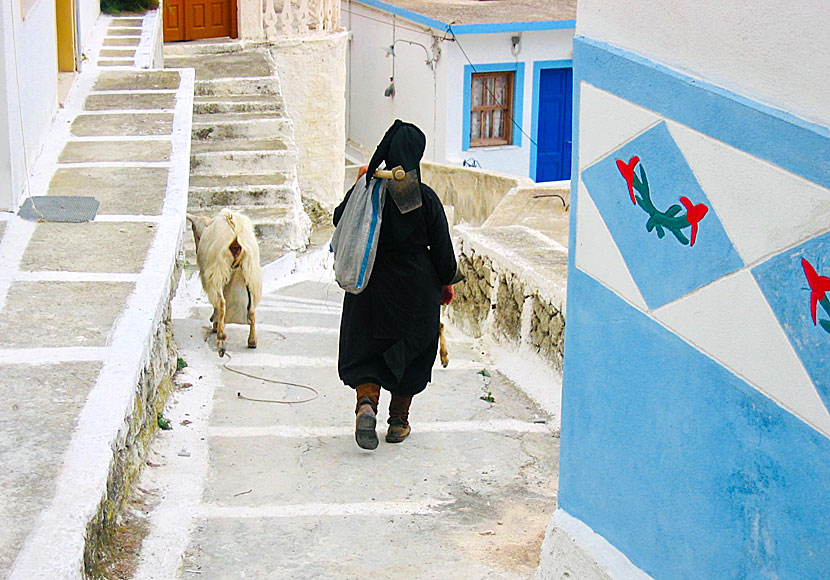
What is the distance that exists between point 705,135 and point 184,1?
13675mm

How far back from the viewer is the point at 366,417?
5.14 meters

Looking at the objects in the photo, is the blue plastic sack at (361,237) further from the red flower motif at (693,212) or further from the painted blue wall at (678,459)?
the red flower motif at (693,212)

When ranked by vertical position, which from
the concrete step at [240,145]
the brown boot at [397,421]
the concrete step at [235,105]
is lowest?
the brown boot at [397,421]

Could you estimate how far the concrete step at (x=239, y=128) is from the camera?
12242 millimetres

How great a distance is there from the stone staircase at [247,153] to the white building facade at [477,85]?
5.52m

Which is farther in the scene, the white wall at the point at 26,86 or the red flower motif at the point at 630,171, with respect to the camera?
the white wall at the point at 26,86

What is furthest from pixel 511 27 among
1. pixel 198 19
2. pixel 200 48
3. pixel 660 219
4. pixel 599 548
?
pixel 660 219

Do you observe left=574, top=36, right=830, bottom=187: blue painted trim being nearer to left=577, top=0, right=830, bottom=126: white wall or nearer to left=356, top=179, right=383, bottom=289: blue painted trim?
left=577, top=0, right=830, bottom=126: white wall

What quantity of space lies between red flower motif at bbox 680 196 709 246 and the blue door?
17.7 meters

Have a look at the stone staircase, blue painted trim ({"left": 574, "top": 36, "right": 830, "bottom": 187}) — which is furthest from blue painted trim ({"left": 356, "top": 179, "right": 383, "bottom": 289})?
the stone staircase

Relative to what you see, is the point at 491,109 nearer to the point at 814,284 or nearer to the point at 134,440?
the point at 134,440

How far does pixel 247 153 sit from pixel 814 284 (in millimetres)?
10067

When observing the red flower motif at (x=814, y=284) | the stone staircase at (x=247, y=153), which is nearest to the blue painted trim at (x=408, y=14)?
the stone staircase at (x=247, y=153)

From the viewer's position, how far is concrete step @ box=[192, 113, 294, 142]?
1224 cm
